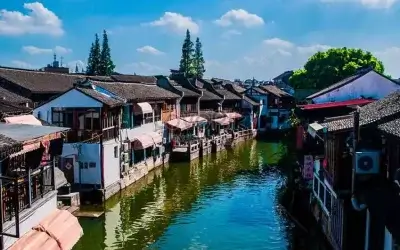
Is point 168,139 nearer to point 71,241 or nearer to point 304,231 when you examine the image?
point 304,231

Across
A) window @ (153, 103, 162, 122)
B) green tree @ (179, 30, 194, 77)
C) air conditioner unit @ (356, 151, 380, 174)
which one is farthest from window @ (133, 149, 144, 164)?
green tree @ (179, 30, 194, 77)

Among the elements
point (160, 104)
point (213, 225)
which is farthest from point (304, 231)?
point (160, 104)

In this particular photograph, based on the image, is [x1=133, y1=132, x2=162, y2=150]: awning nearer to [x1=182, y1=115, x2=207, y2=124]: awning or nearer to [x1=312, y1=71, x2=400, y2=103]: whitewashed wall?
[x1=182, y1=115, x2=207, y2=124]: awning

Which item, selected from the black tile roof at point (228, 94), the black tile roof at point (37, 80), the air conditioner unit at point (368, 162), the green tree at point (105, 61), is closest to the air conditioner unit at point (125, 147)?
the black tile roof at point (37, 80)

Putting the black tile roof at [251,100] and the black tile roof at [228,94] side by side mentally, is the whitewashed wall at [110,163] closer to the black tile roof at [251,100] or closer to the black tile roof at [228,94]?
the black tile roof at [228,94]

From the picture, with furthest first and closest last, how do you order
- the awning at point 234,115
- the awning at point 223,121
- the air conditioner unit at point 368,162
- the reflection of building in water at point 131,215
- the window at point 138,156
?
the awning at point 234,115 → the awning at point 223,121 → the window at point 138,156 → the reflection of building in water at point 131,215 → the air conditioner unit at point 368,162
